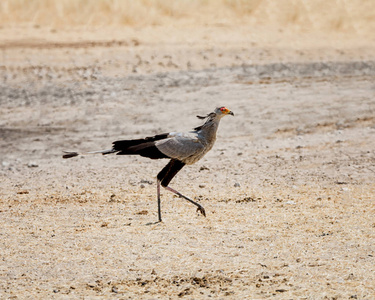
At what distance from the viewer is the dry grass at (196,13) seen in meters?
25.7

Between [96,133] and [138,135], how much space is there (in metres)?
0.96

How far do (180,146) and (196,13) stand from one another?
821 inches

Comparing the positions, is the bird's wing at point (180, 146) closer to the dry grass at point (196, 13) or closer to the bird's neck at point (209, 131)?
the bird's neck at point (209, 131)

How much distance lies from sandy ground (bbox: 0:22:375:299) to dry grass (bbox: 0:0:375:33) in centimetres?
465

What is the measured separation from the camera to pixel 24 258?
669 cm

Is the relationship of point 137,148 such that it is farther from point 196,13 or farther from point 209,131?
point 196,13

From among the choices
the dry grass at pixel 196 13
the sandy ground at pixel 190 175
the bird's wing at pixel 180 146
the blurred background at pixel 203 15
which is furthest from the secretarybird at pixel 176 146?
the dry grass at pixel 196 13

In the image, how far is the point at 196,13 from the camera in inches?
1086

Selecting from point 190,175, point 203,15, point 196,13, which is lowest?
point 190,175

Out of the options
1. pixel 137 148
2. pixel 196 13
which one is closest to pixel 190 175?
pixel 137 148

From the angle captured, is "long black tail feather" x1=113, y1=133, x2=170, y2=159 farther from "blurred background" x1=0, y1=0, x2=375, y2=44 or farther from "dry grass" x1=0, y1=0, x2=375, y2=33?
"dry grass" x1=0, y1=0, x2=375, y2=33

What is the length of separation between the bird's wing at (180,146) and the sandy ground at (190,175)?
860 mm

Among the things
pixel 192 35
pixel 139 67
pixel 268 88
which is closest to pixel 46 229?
pixel 268 88

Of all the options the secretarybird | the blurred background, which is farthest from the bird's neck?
the blurred background
